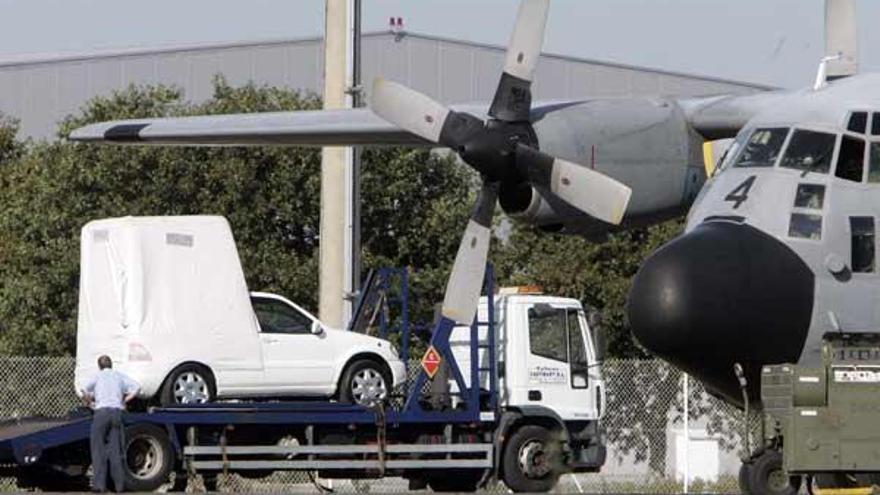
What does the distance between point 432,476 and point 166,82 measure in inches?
1122

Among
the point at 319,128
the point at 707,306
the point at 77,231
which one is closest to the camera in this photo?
the point at 707,306

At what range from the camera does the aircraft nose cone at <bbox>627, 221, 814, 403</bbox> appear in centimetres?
1600

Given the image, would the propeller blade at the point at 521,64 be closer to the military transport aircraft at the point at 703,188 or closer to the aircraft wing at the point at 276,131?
the military transport aircraft at the point at 703,188

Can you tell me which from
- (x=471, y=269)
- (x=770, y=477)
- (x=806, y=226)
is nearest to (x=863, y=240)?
(x=806, y=226)

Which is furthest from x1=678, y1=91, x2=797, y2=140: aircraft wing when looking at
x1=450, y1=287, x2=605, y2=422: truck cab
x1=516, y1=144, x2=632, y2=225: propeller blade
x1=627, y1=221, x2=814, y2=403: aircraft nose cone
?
x1=627, y1=221, x2=814, y2=403: aircraft nose cone

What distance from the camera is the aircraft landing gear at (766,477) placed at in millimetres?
16031

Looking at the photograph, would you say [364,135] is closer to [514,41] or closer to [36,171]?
[514,41]

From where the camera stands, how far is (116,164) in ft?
118

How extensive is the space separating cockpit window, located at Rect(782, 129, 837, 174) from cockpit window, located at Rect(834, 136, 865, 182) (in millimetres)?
85

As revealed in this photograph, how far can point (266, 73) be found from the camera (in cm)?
5047

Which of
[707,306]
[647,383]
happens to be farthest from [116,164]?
[707,306]

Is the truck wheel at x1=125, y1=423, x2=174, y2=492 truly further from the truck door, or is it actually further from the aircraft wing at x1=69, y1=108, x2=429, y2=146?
the truck door

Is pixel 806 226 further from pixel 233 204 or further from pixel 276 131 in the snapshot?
pixel 233 204

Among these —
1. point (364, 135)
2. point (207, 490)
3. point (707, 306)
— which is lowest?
point (207, 490)
